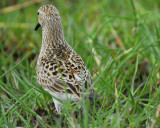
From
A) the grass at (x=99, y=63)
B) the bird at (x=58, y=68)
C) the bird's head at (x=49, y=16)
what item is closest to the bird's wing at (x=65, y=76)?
the bird at (x=58, y=68)

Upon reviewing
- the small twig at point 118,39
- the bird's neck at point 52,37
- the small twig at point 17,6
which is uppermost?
the small twig at point 17,6

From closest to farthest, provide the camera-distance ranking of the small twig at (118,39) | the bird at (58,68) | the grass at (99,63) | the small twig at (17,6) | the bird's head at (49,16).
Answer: the bird at (58,68)
the grass at (99,63)
the bird's head at (49,16)
the small twig at (118,39)
the small twig at (17,6)

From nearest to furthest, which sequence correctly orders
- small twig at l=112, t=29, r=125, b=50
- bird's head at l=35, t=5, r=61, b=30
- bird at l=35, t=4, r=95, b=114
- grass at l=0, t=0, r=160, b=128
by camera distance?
bird at l=35, t=4, r=95, b=114
grass at l=0, t=0, r=160, b=128
bird's head at l=35, t=5, r=61, b=30
small twig at l=112, t=29, r=125, b=50

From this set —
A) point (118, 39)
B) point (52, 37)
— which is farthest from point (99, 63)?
point (118, 39)

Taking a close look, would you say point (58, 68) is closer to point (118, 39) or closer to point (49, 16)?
point (49, 16)

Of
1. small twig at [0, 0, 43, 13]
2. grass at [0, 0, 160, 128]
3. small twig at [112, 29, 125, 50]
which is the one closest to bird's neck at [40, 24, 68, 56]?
grass at [0, 0, 160, 128]

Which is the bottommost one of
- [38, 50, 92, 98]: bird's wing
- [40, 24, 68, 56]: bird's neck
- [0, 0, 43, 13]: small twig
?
[38, 50, 92, 98]: bird's wing

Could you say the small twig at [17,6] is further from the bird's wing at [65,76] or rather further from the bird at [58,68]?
the bird's wing at [65,76]

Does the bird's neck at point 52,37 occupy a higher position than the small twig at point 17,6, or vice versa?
the small twig at point 17,6

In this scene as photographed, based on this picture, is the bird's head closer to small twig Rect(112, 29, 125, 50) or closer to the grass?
the grass
